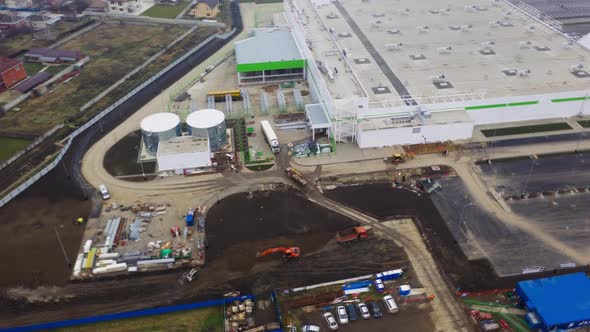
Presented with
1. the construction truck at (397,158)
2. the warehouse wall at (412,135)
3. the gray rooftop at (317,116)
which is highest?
the gray rooftop at (317,116)

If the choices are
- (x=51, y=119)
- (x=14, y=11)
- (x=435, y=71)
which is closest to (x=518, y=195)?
(x=435, y=71)

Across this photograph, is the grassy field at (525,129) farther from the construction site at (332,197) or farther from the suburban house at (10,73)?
the suburban house at (10,73)

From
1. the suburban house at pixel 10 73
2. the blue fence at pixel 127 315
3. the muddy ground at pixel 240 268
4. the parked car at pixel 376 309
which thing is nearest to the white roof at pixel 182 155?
the muddy ground at pixel 240 268

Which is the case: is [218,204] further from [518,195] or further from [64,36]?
[64,36]

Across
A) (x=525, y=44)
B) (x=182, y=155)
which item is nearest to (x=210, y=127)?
(x=182, y=155)

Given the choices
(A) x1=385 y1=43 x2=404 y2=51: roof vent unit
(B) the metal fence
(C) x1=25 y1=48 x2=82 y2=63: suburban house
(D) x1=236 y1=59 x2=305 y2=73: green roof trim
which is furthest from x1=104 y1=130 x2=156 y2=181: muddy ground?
(A) x1=385 y1=43 x2=404 y2=51: roof vent unit

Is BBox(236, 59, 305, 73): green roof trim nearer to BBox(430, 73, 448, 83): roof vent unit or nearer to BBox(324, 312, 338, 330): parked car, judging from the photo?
BBox(430, 73, 448, 83): roof vent unit
